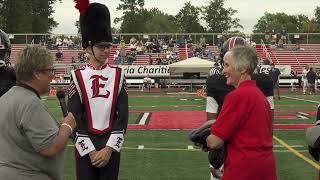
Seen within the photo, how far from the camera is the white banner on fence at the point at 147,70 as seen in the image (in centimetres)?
3962

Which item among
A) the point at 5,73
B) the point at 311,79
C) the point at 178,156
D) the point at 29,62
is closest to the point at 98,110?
the point at 5,73

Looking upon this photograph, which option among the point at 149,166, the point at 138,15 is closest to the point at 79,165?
the point at 149,166

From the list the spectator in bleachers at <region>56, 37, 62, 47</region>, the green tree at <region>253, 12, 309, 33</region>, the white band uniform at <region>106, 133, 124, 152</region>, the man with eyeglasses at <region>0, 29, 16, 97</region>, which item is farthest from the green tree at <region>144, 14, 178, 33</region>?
the white band uniform at <region>106, 133, 124, 152</region>

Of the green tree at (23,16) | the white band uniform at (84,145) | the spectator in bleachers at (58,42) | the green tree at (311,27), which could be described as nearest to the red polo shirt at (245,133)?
the white band uniform at (84,145)

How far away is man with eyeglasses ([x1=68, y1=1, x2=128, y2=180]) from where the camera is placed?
17.2 feet

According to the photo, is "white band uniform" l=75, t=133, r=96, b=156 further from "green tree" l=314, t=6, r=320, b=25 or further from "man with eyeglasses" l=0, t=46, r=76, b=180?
"green tree" l=314, t=6, r=320, b=25

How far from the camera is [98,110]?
532 cm

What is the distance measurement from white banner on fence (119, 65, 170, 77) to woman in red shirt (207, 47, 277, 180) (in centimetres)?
3514

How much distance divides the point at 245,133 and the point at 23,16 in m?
74.5

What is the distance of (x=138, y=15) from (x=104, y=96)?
82.1 m

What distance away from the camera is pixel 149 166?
9953 mm

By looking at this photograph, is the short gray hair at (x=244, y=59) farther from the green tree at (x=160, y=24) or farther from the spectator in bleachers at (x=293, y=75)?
the green tree at (x=160, y=24)

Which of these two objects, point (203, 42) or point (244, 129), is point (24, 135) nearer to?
point (244, 129)

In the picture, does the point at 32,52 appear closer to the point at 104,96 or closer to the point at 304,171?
the point at 104,96
